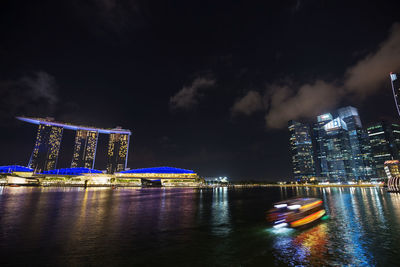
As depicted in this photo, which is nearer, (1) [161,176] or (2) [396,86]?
(2) [396,86]

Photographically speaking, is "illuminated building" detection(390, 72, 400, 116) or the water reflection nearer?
the water reflection

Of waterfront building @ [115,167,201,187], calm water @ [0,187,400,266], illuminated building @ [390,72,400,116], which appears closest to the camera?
calm water @ [0,187,400,266]

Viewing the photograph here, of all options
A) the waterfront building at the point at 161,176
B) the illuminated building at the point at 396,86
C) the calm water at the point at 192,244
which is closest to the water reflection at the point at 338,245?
the calm water at the point at 192,244

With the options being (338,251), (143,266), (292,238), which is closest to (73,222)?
(143,266)

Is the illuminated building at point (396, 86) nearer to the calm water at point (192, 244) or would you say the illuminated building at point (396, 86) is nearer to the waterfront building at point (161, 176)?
the waterfront building at point (161, 176)

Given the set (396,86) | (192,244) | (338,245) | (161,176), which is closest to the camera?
(338,245)

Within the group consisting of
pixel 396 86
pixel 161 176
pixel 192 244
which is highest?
pixel 396 86

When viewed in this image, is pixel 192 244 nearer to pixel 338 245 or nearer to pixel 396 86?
pixel 338 245

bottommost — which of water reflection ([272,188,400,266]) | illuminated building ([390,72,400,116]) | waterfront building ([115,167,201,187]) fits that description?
water reflection ([272,188,400,266])

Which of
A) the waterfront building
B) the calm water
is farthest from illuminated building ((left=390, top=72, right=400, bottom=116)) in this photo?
the calm water

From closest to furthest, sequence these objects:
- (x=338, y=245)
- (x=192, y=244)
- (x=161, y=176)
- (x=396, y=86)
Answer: (x=338, y=245)
(x=192, y=244)
(x=396, y=86)
(x=161, y=176)

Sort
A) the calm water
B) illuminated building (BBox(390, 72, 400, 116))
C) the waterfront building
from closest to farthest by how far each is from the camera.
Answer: the calm water
illuminated building (BBox(390, 72, 400, 116))
the waterfront building

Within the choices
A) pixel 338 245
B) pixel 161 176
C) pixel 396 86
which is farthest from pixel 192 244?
pixel 396 86

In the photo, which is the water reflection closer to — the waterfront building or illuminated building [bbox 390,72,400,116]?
the waterfront building
